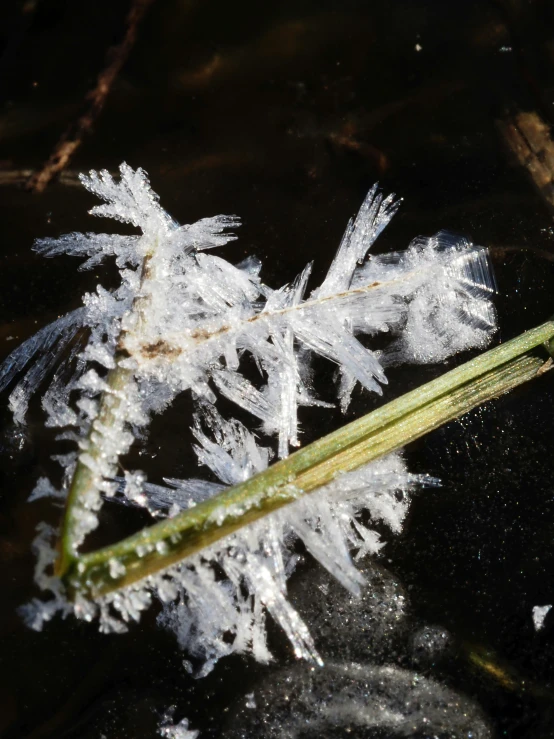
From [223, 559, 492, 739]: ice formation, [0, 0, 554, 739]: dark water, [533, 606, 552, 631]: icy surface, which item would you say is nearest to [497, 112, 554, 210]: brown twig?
[0, 0, 554, 739]: dark water

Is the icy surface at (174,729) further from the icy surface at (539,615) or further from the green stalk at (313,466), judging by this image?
the icy surface at (539,615)

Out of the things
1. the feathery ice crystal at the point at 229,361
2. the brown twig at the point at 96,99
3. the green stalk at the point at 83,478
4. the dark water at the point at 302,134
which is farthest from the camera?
the brown twig at the point at 96,99

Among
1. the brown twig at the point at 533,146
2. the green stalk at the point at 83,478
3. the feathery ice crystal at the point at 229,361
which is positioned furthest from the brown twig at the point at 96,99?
the brown twig at the point at 533,146

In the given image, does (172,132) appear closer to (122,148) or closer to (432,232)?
(122,148)

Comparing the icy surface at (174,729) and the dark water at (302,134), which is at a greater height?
the dark water at (302,134)

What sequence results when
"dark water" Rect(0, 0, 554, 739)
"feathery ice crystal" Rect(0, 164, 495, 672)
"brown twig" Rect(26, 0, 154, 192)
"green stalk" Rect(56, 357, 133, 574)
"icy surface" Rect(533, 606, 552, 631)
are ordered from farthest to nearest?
"brown twig" Rect(26, 0, 154, 192) < "dark water" Rect(0, 0, 554, 739) < "icy surface" Rect(533, 606, 552, 631) < "feathery ice crystal" Rect(0, 164, 495, 672) < "green stalk" Rect(56, 357, 133, 574)

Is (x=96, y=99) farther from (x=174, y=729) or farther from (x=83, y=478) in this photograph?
(x=174, y=729)

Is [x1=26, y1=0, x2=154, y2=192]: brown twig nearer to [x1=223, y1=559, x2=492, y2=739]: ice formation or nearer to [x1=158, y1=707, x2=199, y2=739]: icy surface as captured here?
[x1=223, y1=559, x2=492, y2=739]: ice formation
